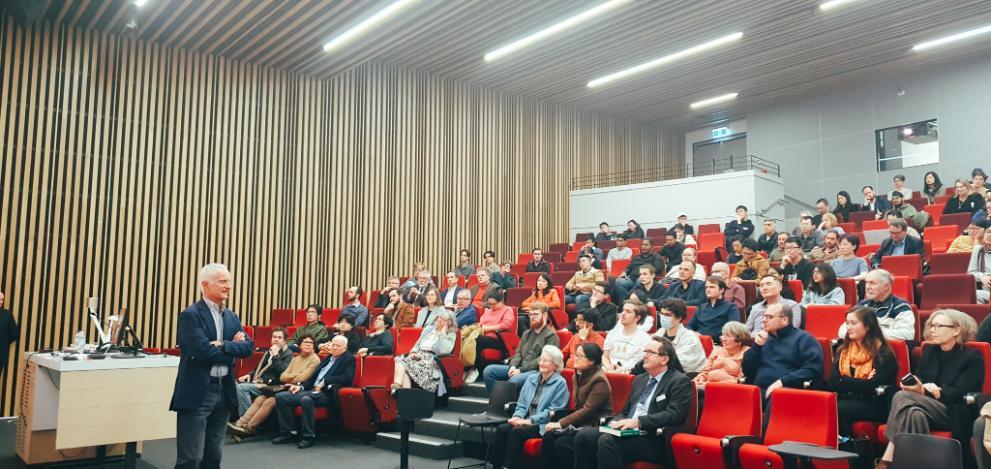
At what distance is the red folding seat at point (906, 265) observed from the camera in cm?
618

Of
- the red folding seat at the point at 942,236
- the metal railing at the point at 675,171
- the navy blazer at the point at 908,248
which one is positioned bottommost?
the navy blazer at the point at 908,248

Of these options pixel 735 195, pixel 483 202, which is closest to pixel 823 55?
pixel 735 195

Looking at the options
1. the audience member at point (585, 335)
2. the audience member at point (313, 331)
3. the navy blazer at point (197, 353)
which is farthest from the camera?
the audience member at point (313, 331)

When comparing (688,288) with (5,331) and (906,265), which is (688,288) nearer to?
(906,265)

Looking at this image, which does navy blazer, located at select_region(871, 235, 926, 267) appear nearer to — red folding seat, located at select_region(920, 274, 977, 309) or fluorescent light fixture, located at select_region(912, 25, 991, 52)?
red folding seat, located at select_region(920, 274, 977, 309)

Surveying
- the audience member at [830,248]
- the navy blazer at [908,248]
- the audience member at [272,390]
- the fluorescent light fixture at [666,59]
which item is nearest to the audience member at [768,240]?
the audience member at [830,248]

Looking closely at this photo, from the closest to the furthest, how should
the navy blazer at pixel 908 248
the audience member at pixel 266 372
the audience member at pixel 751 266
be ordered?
the audience member at pixel 266 372 → the navy blazer at pixel 908 248 → the audience member at pixel 751 266

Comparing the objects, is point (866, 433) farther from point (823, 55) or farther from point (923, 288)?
point (823, 55)

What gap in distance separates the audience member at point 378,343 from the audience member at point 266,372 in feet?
2.45

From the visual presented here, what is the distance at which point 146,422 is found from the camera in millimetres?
4430

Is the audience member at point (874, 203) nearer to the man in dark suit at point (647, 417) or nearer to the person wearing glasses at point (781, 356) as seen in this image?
the person wearing glasses at point (781, 356)

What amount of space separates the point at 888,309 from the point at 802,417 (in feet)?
4.76

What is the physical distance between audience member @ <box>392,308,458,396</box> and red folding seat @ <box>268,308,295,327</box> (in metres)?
3.02

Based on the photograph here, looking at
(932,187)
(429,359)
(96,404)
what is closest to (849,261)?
(429,359)
